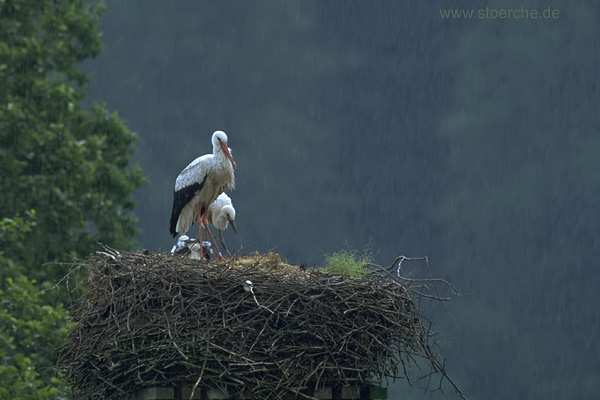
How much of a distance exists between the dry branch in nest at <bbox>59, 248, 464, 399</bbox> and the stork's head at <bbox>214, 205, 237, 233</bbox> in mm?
2473

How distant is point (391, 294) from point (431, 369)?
2.98ft

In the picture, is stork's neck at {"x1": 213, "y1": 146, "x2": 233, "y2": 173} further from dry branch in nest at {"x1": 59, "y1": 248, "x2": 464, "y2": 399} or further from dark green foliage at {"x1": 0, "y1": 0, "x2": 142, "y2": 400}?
dark green foliage at {"x1": 0, "y1": 0, "x2": 142, "y2": 400}

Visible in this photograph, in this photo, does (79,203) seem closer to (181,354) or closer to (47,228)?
(47,228)

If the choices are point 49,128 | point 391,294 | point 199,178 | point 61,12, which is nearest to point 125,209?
point 49,128

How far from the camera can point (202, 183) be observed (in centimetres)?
1140

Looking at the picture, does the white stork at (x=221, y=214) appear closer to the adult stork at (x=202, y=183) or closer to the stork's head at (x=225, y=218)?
the stork's head at (x=225, y=218)

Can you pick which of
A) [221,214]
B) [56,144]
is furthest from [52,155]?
[221,214]

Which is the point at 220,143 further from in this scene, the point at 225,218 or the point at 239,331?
the point at 239,331

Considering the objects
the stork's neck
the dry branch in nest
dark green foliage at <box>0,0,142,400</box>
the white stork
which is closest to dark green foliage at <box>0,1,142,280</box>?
dark green foliage at <box>0,0,142,400</box>

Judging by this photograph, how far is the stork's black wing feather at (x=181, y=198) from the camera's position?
11422 mm

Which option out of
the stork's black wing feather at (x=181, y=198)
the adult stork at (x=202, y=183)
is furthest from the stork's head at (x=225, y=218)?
the stork's black wing feather at (x=181, y=198)

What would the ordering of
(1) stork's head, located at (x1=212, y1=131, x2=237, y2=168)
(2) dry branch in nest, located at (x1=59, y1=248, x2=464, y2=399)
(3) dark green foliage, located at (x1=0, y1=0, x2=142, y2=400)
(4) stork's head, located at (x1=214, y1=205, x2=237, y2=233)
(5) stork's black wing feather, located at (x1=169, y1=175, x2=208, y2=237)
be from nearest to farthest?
(2) dry branch in nest, located at (x1=59, y1=248, x2=464, y2=399) < (1) stork's head, located at (x1=212, y1=131, x2=237, y2=168) < (5) stork's black wing feather, located at (x1=169, y1=175, x2=208, y2=237) < (4) stork's head, located at (x1=214, y1=205, x2=237, y2=233) < (3) dark green foliage, located at (x1=0, y1=0, x2=142, y2=400)

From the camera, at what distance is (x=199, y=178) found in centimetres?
1136

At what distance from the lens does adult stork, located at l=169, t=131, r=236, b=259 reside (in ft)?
37.1
